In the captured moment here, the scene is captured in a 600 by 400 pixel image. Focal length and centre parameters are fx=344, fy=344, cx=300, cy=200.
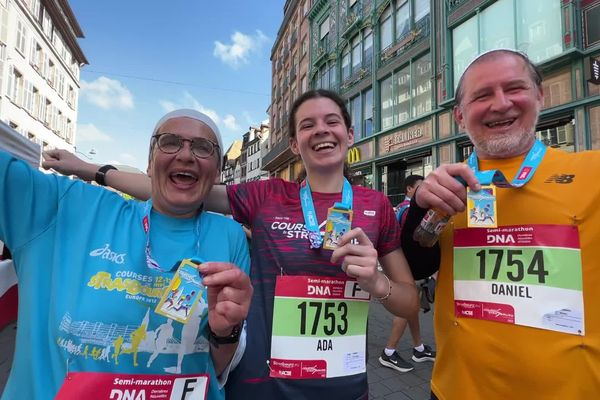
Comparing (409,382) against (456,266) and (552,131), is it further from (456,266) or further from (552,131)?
(552,131)

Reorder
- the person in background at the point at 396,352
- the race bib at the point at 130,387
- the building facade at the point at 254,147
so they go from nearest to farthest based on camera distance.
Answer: the race bib at the point at 130,387 < the person in background at the point at 396,352 < the building facade at the point at 254,147

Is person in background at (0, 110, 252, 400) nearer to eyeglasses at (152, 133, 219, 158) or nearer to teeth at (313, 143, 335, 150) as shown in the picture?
eyeglasses at (152, 133, 219, 158)

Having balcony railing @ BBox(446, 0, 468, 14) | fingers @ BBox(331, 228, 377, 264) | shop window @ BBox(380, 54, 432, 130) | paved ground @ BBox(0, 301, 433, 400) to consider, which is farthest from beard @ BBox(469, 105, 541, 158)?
balcony railing @ BBox(446, 0, 468, 14)

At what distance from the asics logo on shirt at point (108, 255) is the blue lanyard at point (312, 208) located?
0.82 metres

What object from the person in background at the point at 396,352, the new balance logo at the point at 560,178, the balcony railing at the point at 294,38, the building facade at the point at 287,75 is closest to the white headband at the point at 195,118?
the new balance logo at the point at 560,178

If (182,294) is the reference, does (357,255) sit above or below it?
above

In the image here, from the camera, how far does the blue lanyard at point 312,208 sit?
167 cm

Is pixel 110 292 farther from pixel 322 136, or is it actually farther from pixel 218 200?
pixel 322 136

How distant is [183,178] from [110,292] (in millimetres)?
591

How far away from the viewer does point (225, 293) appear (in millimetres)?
1188

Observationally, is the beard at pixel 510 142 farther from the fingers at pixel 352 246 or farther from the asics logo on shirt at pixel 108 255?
the asics logo on shirt at pixel 108 255

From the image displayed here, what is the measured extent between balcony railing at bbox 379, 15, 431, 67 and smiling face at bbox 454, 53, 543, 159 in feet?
41.5

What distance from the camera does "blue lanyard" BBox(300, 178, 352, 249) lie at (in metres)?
1.67

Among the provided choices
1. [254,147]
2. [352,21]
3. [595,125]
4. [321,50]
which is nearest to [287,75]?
[321,50]
